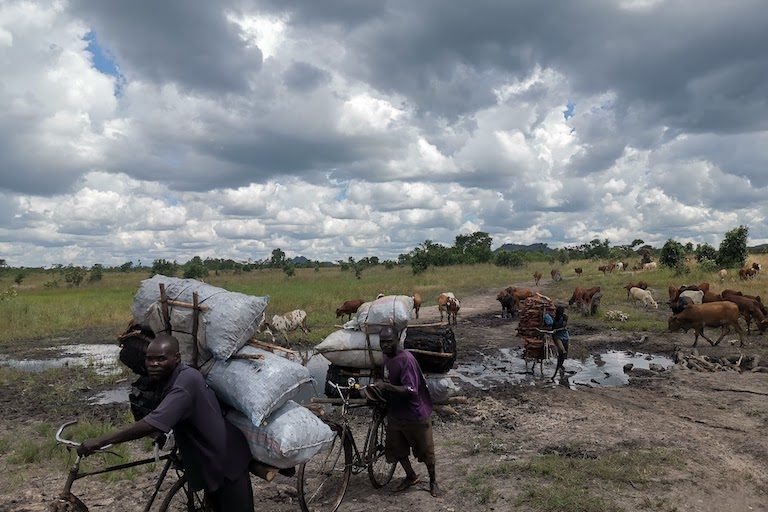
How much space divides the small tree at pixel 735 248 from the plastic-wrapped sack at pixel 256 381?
117 feet

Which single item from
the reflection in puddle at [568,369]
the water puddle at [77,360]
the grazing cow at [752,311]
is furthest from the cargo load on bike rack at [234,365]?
the grazing cow at [752,311]

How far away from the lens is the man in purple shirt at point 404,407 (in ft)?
16.7

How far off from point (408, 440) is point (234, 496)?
92.6 inches

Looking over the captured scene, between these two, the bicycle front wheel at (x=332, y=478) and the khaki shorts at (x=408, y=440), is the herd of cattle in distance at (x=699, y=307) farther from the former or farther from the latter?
the bicycle front wheel at (x=332, y=478)

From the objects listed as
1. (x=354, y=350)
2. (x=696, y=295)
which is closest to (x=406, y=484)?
(x=354, y=350)

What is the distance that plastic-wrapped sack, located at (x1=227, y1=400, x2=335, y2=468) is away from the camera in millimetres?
3609

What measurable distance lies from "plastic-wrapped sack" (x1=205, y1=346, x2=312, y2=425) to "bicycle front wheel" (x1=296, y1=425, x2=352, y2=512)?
4.16ft

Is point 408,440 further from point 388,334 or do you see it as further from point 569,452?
point 569,452

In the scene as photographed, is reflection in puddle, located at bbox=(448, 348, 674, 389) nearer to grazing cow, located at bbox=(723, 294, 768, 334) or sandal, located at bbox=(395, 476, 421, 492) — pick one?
grazing cow, located at bbox=(723, 294, 768, 334)

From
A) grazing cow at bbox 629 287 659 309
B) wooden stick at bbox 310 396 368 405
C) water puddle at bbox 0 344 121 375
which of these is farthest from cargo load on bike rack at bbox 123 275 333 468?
grazing cow at bbox 629 287 659 309

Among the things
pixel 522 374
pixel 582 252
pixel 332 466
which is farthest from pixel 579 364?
pixel 582 252

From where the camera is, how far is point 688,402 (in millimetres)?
8875

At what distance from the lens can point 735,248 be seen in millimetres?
31906

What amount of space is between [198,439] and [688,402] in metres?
8.82
